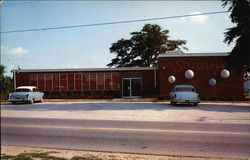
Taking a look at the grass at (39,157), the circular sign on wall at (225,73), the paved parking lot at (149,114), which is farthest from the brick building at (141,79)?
the grass at (39,157)

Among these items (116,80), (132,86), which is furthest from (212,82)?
(116,80)

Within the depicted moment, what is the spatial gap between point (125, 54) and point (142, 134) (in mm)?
38465

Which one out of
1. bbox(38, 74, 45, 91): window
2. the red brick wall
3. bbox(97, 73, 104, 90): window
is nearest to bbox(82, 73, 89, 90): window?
bbox(97, 73, 104, 90): window

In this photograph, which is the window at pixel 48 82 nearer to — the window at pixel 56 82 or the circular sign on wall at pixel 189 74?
the window at pixel 56 82

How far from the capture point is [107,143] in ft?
22.1

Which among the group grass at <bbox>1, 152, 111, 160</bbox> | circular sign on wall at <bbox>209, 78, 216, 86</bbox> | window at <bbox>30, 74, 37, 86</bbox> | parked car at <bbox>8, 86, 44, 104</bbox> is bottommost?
grass at <bbox>1, 152, 111, 160</bbox>

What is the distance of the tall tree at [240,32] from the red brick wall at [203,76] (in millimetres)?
5229

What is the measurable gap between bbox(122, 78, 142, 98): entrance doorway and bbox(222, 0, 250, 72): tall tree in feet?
37.5

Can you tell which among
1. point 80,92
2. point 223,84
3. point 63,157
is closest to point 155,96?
point 223,84

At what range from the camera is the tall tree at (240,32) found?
17234 mm

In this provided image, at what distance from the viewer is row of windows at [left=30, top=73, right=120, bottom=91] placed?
1094 inches

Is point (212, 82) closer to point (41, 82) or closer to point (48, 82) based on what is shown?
point (48, 82)

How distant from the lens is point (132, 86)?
2755cm

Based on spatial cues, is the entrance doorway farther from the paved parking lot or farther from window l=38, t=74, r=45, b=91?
the paved parking lot
